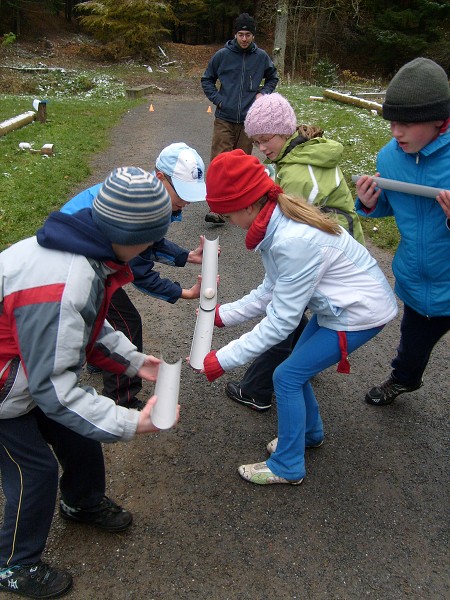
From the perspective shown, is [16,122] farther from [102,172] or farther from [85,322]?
[85,322]

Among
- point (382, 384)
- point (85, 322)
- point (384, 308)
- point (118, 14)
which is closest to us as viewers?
point (85, 322)

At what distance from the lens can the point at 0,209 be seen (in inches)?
264

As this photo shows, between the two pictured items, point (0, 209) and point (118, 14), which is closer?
point (0, 209)

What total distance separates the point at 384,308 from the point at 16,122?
10931 millimetres

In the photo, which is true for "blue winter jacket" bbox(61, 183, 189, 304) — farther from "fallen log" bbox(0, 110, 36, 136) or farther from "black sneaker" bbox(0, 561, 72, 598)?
"fallen log" bbox(0, 110, 36, 136)

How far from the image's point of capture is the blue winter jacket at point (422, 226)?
273 cm

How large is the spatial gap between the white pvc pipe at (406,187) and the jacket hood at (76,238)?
63.0 inches

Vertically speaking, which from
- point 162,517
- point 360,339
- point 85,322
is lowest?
point 162,517

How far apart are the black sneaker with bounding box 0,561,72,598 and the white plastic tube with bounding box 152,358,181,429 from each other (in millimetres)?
942

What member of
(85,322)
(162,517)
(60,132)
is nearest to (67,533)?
(162,517)

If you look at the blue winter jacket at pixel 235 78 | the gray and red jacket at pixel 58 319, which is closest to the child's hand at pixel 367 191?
the gray and red jacket at pixel 58 319

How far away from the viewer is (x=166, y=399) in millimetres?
1958

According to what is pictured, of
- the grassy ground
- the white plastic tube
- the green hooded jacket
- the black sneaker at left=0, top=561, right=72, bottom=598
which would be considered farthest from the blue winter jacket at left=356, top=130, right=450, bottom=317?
the grassy ground

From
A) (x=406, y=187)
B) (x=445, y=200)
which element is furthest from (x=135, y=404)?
(x=445, y=200)
